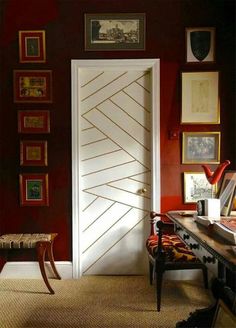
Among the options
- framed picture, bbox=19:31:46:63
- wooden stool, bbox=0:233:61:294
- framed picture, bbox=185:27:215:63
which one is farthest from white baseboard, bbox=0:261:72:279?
framed picture, bbox=185:27:215:63

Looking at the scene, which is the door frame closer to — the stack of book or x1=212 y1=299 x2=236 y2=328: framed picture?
the stack of book

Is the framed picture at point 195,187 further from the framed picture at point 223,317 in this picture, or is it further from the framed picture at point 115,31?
the framed picture at point 223,317

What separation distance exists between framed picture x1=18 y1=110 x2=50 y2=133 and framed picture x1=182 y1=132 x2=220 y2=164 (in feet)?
4.49

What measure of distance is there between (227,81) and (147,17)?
1007mm

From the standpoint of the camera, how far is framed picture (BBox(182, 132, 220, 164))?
335cm

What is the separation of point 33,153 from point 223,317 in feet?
7.70

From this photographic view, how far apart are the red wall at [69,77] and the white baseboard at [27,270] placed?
0.11 m

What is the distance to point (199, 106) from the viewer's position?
11.0 feet

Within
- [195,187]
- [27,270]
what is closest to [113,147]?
[195,187]

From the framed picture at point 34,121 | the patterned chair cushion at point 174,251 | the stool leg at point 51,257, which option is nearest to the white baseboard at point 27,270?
the stool leg at point 51,257

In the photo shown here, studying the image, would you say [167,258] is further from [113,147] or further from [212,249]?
[113,147]

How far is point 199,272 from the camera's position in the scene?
10.8ft

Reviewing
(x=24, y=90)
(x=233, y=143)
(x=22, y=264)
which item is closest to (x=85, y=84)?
(x=24, y=90)

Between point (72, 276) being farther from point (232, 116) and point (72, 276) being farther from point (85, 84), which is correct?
point (232, 116)
